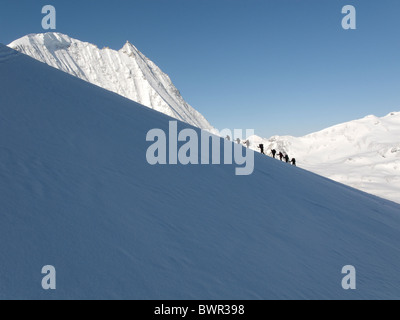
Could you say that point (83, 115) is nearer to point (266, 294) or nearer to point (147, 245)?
point (147, 245)

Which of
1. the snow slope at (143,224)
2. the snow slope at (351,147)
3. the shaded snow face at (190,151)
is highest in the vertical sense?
the snow slope at (351,147)

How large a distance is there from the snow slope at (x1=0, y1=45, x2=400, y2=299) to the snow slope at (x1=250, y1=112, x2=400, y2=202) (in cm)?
8008

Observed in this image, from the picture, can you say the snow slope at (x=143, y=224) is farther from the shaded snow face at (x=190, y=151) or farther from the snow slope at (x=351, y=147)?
the snow slope at (x=351, y=147)

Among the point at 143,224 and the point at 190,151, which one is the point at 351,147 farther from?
the point at 143,224

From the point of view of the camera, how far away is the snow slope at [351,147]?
311 feet

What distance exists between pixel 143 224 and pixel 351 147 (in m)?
157

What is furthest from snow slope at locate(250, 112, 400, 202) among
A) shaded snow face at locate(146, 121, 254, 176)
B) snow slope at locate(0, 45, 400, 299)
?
snow slope at locate(0, 45, 400, 299)

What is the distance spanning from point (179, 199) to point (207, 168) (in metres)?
1.89

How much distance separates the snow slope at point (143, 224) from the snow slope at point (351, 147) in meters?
80.1

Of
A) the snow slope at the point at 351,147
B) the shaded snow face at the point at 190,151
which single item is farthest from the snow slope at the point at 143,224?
the snow slope at the point at 351,147

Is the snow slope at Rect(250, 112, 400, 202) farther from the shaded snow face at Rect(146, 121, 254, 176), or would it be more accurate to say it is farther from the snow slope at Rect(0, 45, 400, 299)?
the snow slope at Rect(0, 45, 400, 299)

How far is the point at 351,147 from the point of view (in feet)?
465

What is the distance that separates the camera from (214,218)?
13.4 ft

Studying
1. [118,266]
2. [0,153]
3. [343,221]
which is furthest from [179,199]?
[343,221]
